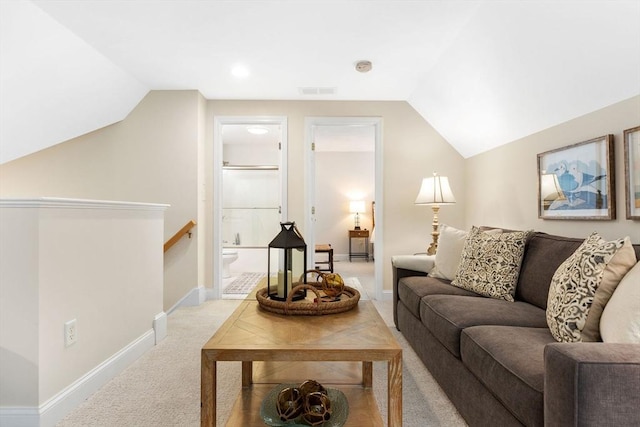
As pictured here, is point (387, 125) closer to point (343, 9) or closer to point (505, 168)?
point (505, 168)

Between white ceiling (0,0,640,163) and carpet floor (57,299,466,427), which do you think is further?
white ceiling (0,0,640,163)

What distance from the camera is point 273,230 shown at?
636 cm

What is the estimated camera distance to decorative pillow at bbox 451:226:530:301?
2135mm

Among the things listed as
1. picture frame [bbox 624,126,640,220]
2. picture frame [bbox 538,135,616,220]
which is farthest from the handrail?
picture frame [bbox 624,126,640,220]

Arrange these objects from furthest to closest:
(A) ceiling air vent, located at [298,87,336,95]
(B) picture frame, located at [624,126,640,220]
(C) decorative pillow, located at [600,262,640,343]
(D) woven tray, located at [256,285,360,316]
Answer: (A) ceiling air vent, located at [298,87,336,95] → (B) picture frame, located at [624,126,640,220] → (D) woven tray, located at [256,285,360,316] → (C) decorative pillow, located at [600,262,640,343]

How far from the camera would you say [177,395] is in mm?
1936

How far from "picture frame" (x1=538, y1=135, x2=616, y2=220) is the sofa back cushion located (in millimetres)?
304

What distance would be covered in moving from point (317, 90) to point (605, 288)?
3130 mm

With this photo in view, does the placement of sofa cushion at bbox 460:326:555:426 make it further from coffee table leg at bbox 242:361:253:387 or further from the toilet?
the toilet

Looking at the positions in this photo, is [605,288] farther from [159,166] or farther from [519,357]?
[159,166]

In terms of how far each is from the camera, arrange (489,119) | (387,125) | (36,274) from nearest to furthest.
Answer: (36,274) < (489,119) < (387,125)

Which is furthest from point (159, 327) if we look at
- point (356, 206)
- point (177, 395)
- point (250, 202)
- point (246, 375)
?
point (356, 206)

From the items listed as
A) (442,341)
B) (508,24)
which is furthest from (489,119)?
(442,341)

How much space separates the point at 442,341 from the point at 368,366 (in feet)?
1.51
